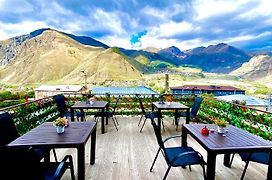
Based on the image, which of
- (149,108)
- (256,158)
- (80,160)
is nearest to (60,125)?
(80,160)

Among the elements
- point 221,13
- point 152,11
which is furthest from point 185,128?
point 152,11

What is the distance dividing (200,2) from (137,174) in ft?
26.3

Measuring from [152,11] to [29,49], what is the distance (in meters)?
108

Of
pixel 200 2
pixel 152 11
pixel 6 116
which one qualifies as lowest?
pixel 6 116

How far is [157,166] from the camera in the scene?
3268 mm

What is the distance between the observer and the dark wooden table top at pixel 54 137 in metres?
2.25

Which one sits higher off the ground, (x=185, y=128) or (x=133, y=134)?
(x=185, y=128)

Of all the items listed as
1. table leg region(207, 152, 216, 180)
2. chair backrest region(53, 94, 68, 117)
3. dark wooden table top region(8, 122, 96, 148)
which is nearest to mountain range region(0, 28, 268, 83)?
chair backrest region(53, 94, 68, 117)

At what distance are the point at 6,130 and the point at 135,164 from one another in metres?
1.91

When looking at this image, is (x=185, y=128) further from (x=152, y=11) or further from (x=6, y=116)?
(x=152, y=11)

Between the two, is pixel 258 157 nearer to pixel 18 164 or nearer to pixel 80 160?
pixel 80 160

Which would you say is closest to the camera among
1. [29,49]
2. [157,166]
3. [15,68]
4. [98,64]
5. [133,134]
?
[157,166]

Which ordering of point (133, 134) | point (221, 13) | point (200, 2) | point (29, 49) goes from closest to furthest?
point (133, 134) → point (200, 2) → point (221, 13) → point (29, 49)

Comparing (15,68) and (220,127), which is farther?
(15,68)
